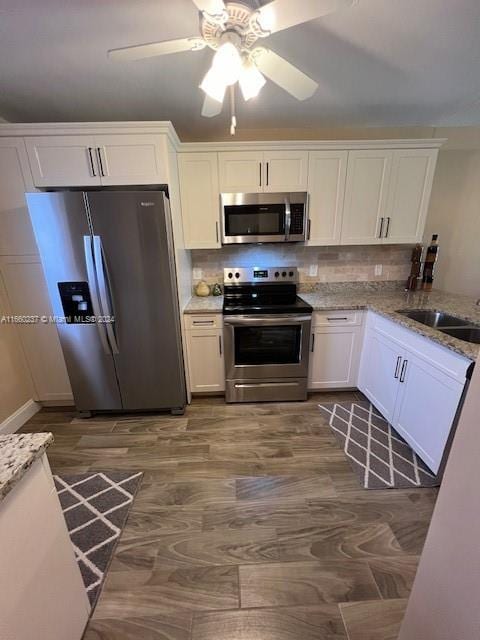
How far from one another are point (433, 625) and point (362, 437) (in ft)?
4.69

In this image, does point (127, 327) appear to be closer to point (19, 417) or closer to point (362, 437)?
point (19, 417)

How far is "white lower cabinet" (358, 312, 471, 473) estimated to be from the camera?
5.08ft

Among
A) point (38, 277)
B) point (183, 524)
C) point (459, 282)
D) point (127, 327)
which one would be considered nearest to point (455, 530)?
point (183, 524)

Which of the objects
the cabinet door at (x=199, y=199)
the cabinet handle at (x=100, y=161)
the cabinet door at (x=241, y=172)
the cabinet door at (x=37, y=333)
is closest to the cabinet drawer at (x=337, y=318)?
the cabinet door at (x=199, y=199)

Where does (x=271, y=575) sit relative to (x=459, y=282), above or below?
below

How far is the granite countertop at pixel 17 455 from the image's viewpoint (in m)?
0.66

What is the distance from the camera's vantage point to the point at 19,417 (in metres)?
2.29

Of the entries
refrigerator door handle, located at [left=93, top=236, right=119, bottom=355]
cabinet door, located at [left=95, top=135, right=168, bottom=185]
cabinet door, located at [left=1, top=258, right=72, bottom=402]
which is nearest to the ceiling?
cabinet door, located at [left=95, top=135, right=168, bottom=185]

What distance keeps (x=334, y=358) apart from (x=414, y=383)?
758mm

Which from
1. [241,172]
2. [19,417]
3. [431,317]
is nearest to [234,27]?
[241,172]

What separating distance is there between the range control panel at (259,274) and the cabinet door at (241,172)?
0.76 meters

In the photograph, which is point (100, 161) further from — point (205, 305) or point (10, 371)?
point (10, 371)

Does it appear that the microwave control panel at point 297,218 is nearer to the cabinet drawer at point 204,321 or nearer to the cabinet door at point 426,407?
the cabinet drawer at point 204,321

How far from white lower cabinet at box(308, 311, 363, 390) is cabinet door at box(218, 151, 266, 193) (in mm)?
1364
